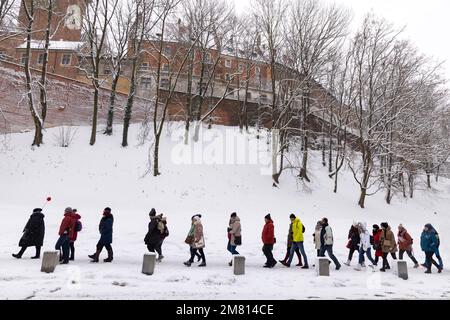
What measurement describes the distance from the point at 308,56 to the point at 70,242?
2237 centimetres

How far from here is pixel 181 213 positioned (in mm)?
17594

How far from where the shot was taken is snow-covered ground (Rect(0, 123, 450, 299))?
8445mm

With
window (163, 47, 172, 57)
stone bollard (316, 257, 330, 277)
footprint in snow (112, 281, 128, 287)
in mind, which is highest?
window (163, 47, 172, 57)

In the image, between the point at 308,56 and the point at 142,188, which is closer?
the point at 142,188

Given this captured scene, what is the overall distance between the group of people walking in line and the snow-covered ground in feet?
1.51

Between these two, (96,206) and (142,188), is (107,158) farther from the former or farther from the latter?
(96,206)

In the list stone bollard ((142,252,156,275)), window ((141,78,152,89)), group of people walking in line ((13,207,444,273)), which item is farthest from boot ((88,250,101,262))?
window ((141,78,152,89))

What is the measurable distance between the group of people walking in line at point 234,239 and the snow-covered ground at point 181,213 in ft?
1.51

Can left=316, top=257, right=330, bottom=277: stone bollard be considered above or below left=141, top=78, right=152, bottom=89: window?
below

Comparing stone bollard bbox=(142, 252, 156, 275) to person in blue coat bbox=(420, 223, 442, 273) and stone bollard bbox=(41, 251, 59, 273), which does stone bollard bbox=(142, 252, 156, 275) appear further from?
person in blue coat bbox=(420, 223, 442, 273)
